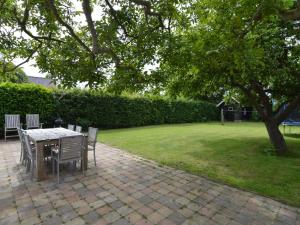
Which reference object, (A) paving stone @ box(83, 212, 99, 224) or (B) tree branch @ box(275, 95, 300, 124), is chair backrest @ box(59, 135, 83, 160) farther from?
(B) tree branch @ box(275, 95, 300, 124)

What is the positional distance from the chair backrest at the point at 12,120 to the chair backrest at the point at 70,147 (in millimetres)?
5998

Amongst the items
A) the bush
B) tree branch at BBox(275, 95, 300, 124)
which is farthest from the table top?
tree branch at BBox(275, 95, 300, 124)

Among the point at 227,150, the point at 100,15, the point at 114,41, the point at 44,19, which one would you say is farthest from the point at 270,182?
the point at 44,19

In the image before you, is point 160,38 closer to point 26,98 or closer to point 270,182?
point 270,182

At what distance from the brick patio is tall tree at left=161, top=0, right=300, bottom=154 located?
2.72 m

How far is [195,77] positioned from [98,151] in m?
4.04

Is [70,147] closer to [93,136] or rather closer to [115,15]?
[93,136]

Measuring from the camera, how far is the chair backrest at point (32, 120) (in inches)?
352

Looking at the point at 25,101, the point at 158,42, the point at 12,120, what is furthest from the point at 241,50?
the point at 25,101

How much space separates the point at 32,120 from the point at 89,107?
3627 millimetres

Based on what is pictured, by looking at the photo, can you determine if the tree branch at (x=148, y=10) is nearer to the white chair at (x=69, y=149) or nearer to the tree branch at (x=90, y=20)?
the tree branch at (x=90, y=20)

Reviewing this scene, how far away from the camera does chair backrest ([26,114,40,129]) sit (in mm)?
Answer: 8930

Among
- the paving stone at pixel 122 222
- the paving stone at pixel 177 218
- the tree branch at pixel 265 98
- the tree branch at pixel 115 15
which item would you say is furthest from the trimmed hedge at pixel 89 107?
the tree branch at pixel 265 98

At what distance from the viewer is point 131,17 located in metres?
5.35
